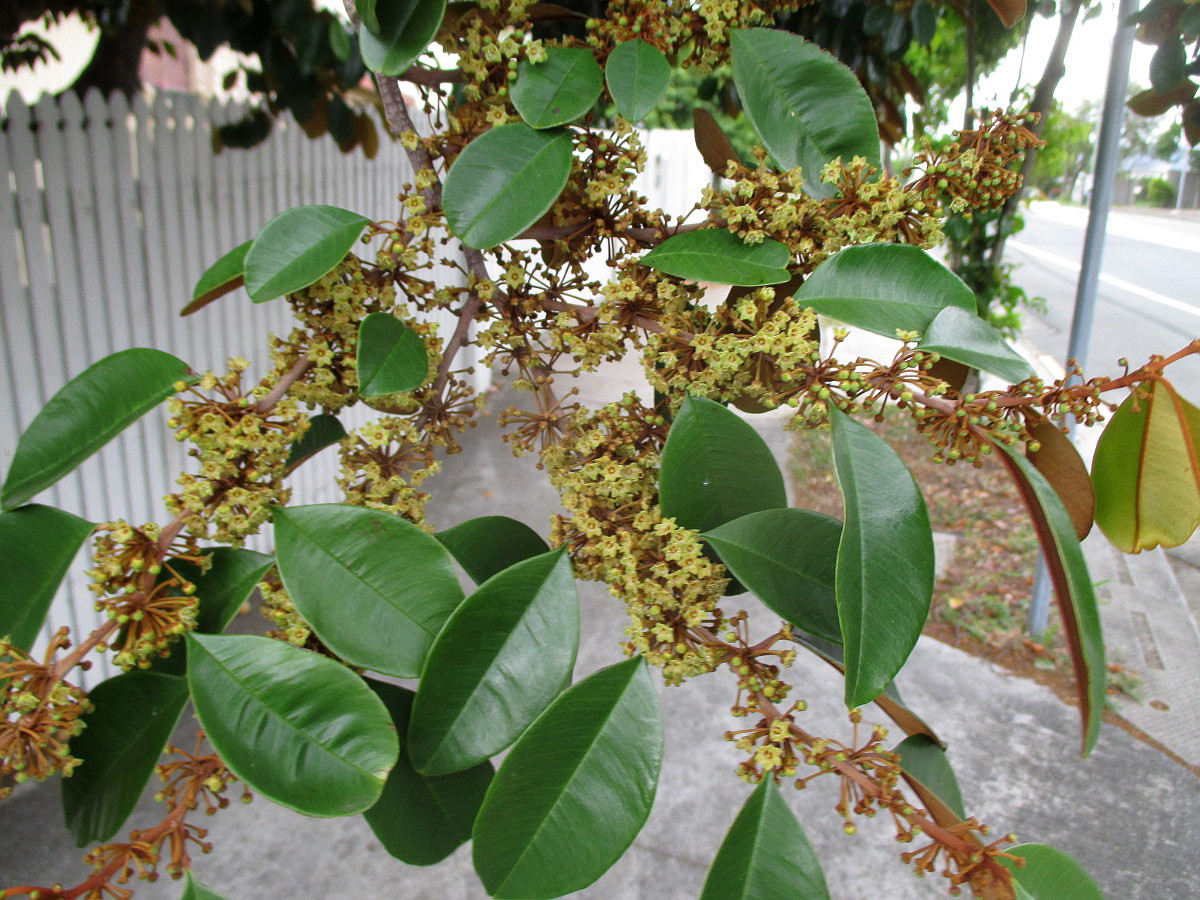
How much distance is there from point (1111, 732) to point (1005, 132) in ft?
8.62

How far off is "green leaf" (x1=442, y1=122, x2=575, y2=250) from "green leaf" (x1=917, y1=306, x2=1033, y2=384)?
0.90ft

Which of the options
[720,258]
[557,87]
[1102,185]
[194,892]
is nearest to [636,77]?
[557,87]

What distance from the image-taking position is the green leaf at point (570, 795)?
0.45 meters

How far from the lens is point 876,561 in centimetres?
48

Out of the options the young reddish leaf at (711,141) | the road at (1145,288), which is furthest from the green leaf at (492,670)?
the road at (1145,288)

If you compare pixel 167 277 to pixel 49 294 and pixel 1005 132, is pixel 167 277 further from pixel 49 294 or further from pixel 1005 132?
pixel 1005 132

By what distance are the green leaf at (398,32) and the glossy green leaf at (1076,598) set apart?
0.47m

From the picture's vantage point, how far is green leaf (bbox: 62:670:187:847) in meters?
0.51

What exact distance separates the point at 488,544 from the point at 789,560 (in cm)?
25

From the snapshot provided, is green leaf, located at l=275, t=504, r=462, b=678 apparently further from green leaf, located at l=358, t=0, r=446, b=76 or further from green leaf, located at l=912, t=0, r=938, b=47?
green leaf, located at l=912, t=0, r=938, b=47

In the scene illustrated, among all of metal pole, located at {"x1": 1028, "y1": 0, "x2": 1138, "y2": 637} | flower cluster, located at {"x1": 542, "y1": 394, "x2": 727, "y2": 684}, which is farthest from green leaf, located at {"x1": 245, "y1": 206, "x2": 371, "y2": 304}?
metal pole, located at {"x1": 1028, "y1": 0, "x2": 1138, "y2": 637}

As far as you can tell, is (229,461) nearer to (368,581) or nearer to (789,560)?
(368,581)

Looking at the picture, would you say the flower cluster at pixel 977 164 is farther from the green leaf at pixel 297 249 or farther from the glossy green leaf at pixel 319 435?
the glossy green leaf at pixel 319 435

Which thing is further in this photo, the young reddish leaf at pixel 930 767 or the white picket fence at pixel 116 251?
the white picket fence at pixel 116 251
